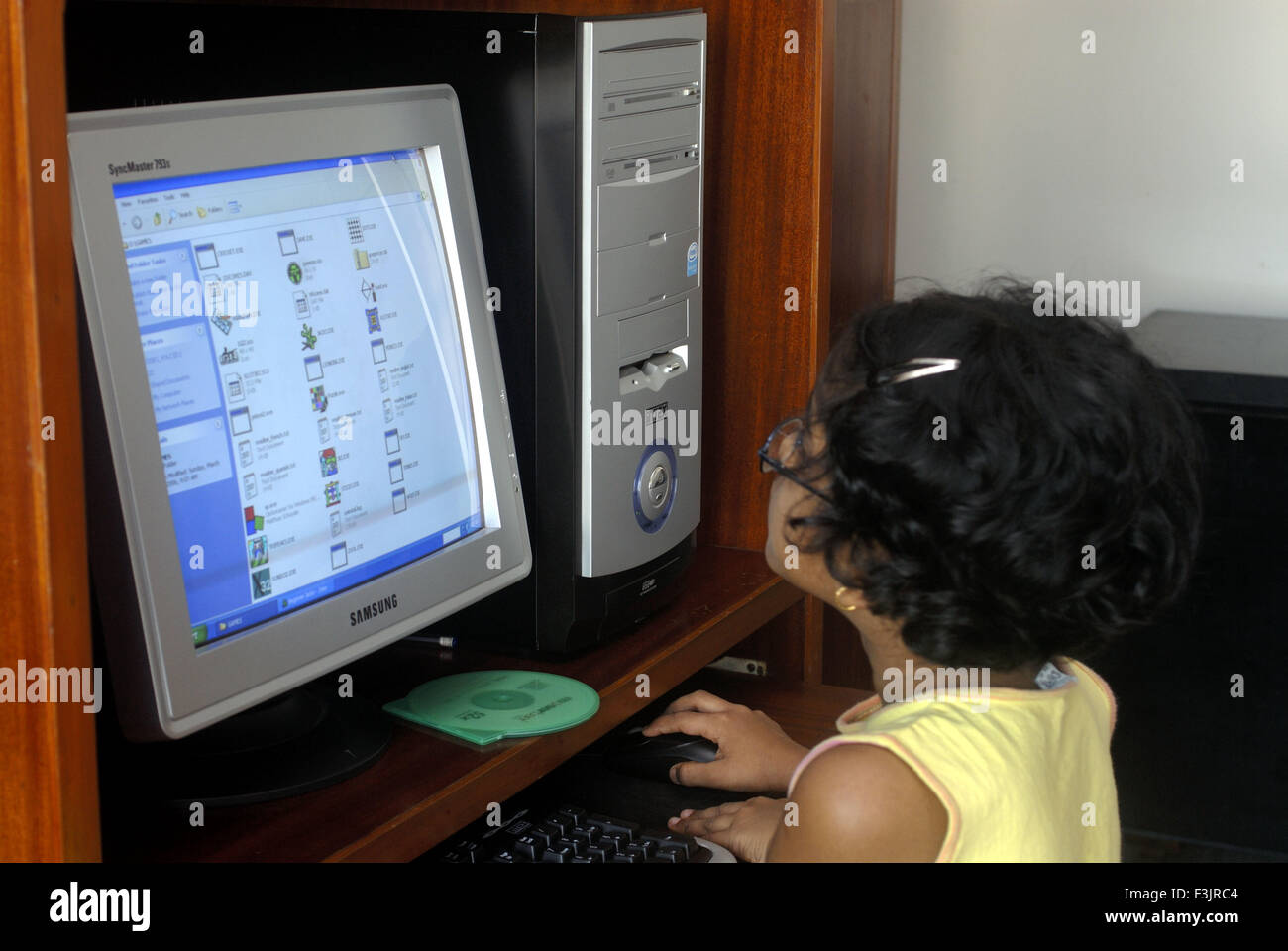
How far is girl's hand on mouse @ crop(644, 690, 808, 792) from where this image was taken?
1.03 metres

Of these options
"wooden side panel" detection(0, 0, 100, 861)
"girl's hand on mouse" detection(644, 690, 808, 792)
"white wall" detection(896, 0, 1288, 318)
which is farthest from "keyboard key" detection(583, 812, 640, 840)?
"white wall" detection(896, 0, 1288, 318)

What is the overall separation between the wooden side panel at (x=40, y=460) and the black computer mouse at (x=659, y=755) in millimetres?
525

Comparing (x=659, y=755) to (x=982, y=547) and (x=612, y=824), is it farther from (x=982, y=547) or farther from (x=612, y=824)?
(x=982, y=547)

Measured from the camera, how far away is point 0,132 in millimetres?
547

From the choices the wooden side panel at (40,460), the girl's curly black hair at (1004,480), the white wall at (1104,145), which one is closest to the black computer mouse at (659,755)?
the girl's curly black hair at (1004,480)

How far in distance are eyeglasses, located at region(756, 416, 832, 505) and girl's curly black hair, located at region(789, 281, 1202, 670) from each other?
0.03ft

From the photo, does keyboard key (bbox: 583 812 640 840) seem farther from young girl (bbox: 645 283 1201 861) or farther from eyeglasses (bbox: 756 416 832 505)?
eyeglasses (bbox: 756 416 832 505)

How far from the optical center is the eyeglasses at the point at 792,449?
0.92m

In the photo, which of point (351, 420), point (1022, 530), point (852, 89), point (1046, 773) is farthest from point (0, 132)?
point (852, 89)

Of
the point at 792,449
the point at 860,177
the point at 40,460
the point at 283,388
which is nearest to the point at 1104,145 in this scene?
the point at 860,177

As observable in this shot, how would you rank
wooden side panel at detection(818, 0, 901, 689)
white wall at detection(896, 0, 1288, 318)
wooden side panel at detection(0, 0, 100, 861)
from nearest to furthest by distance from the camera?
wooden side panel at detection(0, 0, 100, 861) < wooden side panel at detection(818, 0, 901, 689) < white wall at detection(896, 0, 1288, 318)

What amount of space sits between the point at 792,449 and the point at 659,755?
0.28m
